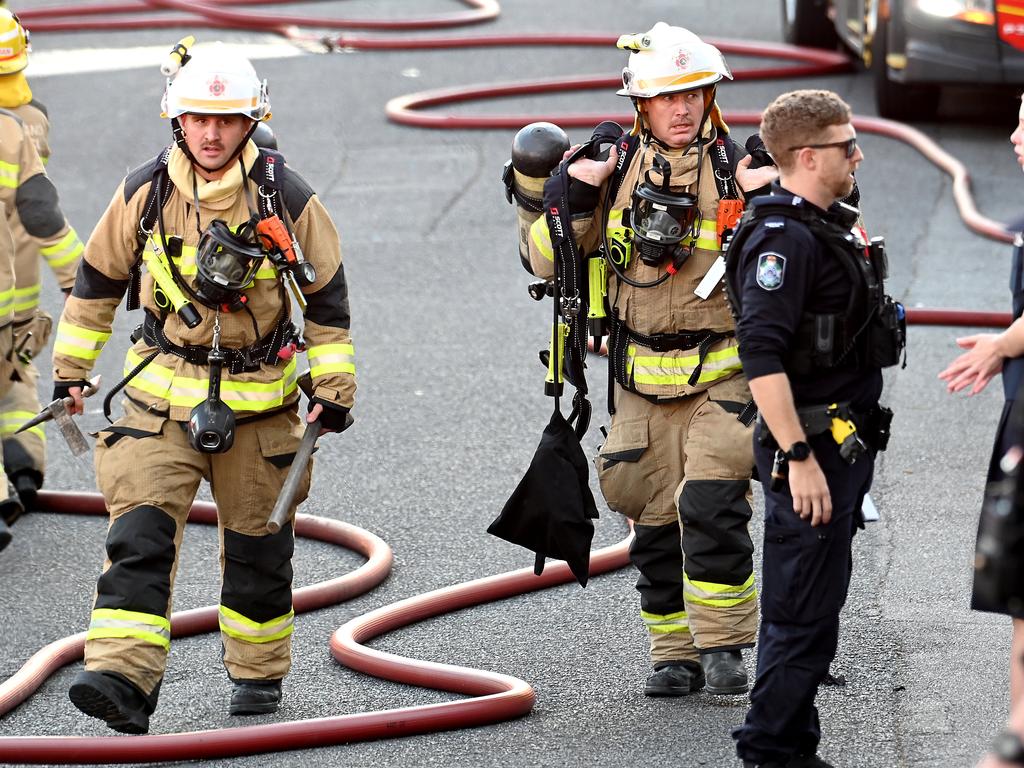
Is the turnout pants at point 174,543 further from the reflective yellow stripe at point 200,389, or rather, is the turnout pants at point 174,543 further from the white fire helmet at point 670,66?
the white fire helmet at point 670,66

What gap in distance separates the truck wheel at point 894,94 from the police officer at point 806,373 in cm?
852

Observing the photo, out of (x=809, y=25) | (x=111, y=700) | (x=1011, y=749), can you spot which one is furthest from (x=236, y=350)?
(x=809, y=25)

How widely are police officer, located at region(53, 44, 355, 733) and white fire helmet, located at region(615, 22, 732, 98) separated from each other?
3.43ft

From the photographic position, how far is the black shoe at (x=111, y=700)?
468 cm

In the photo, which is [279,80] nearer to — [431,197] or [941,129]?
[431,197]

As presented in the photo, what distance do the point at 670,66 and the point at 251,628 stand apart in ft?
7.02

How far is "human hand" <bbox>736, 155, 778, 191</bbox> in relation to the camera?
5.07m

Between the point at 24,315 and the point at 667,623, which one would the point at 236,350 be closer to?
the point at 667,623

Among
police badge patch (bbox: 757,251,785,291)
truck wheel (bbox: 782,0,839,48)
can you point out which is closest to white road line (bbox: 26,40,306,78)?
truck wheel (bbox: 782,0,839,48)

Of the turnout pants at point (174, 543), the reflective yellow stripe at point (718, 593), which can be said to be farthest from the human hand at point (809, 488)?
the turnout pants at point (174, 543)

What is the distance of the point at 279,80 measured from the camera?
15.2 metres

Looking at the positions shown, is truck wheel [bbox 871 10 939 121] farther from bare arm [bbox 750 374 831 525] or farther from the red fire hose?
bare arm [bbox 750 374 831 525]

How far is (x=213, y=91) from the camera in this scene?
5.00 meters

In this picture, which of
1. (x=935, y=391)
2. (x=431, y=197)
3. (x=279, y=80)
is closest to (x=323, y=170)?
(x=431, y=197)
